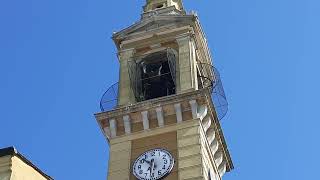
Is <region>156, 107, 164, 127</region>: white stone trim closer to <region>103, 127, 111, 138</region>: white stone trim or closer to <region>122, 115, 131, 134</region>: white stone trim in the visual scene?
<region>122, 115, 131, 134</region>: white stone trim

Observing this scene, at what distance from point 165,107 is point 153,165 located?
8.03 ft

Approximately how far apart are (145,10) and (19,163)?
734 inches

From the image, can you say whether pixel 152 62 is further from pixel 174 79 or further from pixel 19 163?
pixel 19 163

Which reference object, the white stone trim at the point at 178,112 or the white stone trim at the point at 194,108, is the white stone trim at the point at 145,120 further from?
the white stone trim at the point at 194,108

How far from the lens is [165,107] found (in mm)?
23578

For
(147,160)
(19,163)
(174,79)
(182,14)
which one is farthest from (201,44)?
(19,163)

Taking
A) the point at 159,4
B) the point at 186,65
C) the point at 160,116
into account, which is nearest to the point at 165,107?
the point at 160,116

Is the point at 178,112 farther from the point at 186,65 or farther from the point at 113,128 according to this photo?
the point at 186,65

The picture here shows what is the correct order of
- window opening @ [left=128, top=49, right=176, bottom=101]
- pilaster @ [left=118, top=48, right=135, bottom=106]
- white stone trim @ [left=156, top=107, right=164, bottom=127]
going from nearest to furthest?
white stone trim @ [left=156, top=107, right=164, bottom=127] < pilaster @ [left=118, top=48, right=135, bottom=106] < window opening @ [left=128, top=49, right=176, bottom=101]

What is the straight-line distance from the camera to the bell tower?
22.1 metres

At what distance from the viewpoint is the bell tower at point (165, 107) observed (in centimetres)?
2208

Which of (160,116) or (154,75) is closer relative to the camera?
(160,116)

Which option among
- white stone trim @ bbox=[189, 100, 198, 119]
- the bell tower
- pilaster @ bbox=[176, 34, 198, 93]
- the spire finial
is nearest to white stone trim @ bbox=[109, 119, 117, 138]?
the bell tower

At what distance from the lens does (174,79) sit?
2531cm
